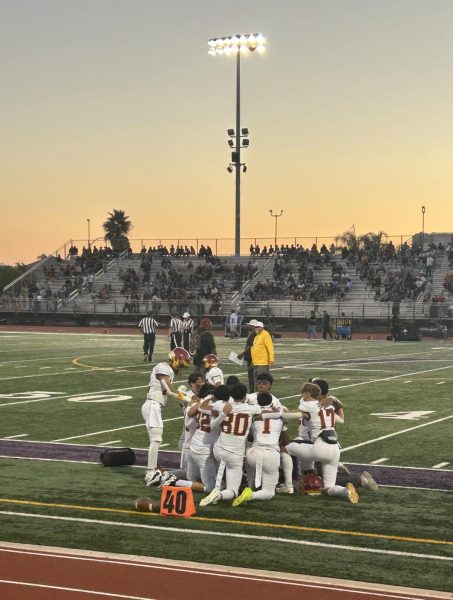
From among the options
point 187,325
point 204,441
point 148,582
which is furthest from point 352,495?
point 187,325

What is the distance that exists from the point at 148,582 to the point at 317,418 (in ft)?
14.0

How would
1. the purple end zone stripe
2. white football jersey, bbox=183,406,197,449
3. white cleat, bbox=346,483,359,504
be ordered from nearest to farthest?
white cleat, bbox=346,483,359,504 → white football jersey, bbox=183,406,197,449 → the purple end zone stripe

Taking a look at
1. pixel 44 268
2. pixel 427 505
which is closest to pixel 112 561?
pixel 427 505

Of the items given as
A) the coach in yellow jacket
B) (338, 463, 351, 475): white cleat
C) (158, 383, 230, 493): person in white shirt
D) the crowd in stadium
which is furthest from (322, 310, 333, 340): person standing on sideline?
(158, 383, 230, 493): person in white shirt

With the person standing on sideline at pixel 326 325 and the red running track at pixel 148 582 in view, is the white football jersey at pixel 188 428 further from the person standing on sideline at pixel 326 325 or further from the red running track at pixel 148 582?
the person standing on sideline at pixel 326 325

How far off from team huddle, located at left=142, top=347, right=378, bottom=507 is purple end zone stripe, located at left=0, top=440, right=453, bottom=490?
2.49ft

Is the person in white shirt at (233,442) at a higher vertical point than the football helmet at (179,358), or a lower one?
lower

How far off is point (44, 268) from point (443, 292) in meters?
31.5

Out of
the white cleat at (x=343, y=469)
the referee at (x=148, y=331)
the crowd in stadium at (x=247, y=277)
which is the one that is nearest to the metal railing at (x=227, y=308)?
the crowd in stadium at (x=247, y=277)

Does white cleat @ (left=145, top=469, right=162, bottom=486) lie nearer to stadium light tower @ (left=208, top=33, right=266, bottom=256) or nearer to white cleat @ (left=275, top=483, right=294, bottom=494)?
white cleat @ (left=275, top=483, right=294, bottom=494)

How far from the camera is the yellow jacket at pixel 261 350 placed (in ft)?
68.4

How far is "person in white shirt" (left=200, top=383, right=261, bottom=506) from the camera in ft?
39.0

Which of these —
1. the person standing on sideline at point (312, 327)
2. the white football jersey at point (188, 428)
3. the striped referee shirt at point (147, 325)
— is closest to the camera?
the white football jersey at point (188, 428)

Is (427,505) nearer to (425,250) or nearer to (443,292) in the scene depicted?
(443,292)
